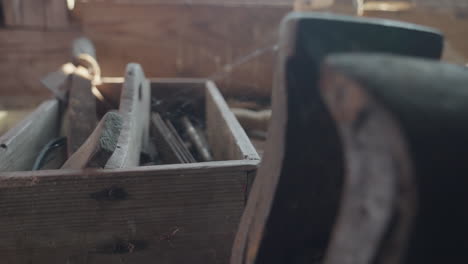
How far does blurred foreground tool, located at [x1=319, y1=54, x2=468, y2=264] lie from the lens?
0.35 meters

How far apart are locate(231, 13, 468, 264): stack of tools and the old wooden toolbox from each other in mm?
488

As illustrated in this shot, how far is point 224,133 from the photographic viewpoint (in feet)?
4.85

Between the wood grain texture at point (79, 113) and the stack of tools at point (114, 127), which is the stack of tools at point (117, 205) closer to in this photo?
the stack of tools at point (114, 127)

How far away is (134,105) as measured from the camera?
1.41m

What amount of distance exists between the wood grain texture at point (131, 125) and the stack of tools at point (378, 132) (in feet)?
1.92

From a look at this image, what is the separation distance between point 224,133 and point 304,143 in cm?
92

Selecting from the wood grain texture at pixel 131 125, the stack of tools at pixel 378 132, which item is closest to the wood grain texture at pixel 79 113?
the wood grain texture at pixel 131 125

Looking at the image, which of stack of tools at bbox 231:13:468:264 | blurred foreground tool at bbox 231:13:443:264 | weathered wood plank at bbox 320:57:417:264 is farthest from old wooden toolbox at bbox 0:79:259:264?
weathered wood plank at bbox 320:57:417:264

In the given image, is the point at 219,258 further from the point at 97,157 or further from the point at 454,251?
the point at 454,251

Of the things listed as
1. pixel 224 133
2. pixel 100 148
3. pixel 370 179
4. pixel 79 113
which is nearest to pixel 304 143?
pixel 370 179

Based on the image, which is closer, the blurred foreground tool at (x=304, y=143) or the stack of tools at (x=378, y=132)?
the stack of tools at (x=378, y=132)

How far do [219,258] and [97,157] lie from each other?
Result: 45cm

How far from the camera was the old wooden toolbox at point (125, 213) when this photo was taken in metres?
0.97

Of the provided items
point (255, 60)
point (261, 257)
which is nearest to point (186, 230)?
point (261, 257)
